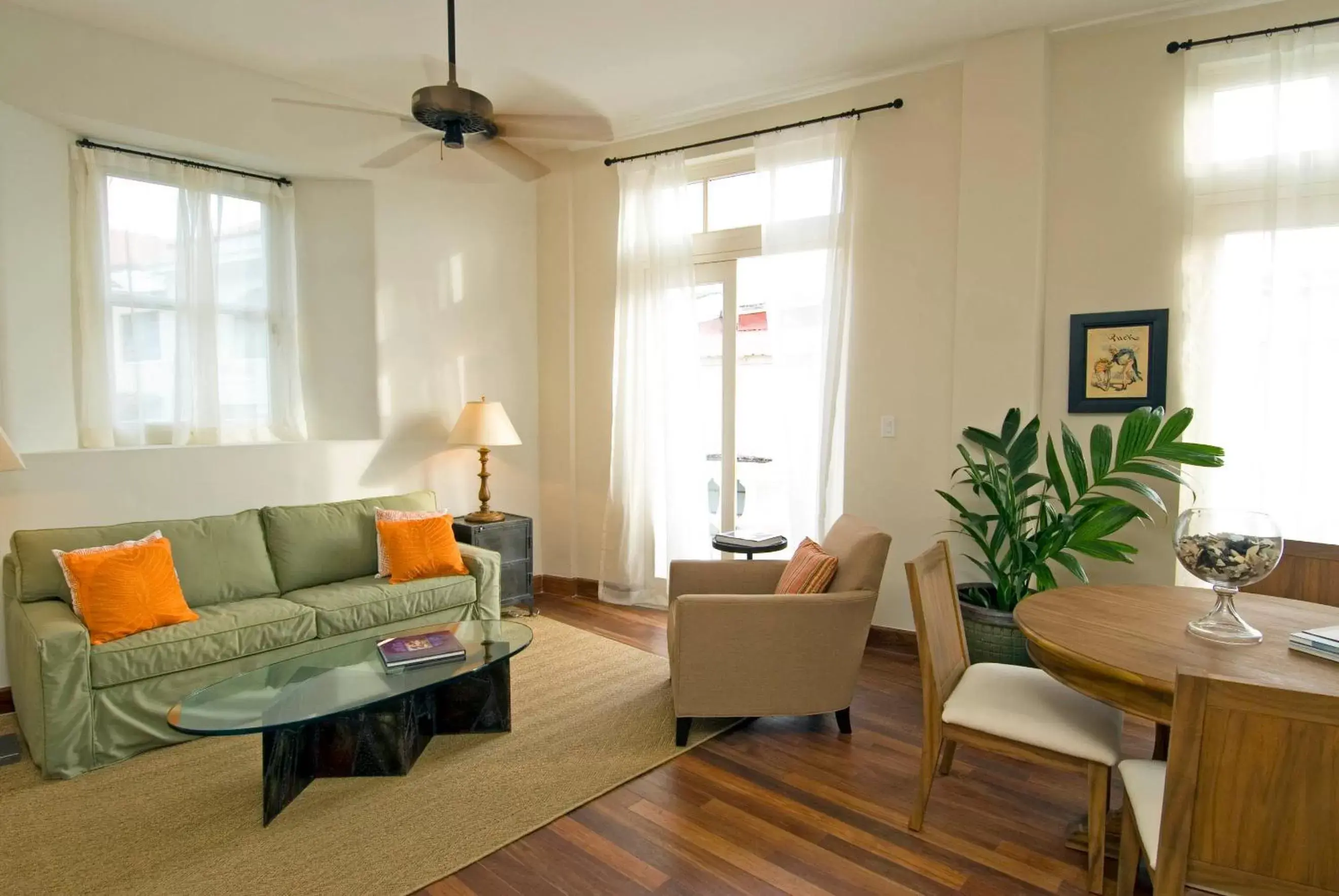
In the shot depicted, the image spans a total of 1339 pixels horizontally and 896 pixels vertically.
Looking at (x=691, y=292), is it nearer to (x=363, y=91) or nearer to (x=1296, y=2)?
(x=363, y=91)

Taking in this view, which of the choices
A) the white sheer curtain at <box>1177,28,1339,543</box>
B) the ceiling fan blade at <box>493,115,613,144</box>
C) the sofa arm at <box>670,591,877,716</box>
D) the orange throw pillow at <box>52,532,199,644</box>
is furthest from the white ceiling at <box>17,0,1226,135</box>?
the orange throw pillow at <box>52,532,199,644</box>

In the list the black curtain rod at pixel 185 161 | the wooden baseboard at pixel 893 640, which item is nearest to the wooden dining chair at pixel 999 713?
the wooden baseboard at pixel 893 640

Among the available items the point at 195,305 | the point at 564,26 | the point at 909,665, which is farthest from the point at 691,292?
the point at 195,305

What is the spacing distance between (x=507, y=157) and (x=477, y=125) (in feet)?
1.22

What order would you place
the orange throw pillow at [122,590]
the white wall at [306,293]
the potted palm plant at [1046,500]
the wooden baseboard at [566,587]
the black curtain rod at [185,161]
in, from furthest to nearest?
1. the wooden baseboard at [566,587]
2. the black curtain rod at [185,161]
3. the white wall at [306,293]
4. the potted palm plant at [1046,500]
5. the orange throw pillow at [122,590]

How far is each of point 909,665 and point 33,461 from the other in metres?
4.27

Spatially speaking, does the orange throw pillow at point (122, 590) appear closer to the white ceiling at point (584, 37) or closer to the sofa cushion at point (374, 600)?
the sofa cushion at point (374, 600)

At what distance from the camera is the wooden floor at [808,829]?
218cm

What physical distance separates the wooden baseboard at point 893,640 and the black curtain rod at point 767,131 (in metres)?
2.82

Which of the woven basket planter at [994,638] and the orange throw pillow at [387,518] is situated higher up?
the orange throw pillow at [387,518]

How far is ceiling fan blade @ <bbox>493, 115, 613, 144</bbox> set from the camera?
268 centimetres

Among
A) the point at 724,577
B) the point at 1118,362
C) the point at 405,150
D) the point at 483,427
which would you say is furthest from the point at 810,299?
Result: the point at 405,150

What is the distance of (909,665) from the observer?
156 inches

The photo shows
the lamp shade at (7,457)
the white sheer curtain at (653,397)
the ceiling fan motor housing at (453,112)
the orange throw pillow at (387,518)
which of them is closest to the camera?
the ceiling fan motor housing at (453,112)
